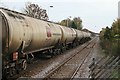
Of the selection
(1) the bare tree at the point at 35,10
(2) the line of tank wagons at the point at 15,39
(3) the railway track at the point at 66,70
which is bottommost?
(3) the railway track at the point at 66,70

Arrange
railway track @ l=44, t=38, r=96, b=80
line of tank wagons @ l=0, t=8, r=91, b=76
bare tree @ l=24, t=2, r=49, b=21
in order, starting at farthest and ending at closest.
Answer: bare tree @ l=24, t=2, r=49, b=21, railway track @ l=44, t=38, r=96, b=80, line of tank wagons @ l=0, t=8, r=91, b=76

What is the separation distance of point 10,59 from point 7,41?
4.93ft

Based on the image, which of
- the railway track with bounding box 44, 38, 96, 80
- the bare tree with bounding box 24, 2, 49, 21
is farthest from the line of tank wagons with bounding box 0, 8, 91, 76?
the bare tree with bounding box 24, 2, 49, 21

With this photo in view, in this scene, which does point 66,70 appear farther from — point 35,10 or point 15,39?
point 35,10

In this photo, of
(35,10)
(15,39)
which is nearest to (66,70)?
(15,39)

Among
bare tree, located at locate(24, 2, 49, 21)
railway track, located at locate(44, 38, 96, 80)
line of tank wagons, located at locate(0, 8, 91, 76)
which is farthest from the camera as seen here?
bare tree, located at locate(24, 2, 49, 21)

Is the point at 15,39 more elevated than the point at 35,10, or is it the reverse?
the point at 35,10

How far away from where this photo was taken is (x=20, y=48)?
1429 cm

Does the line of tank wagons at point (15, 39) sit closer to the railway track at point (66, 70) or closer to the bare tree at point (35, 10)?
the railway track at point (66, 70)

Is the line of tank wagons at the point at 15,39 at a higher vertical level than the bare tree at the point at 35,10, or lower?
lower

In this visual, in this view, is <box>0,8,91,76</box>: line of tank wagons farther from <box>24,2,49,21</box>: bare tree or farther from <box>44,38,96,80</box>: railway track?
<box>24,2,49,21</box>: bare tree

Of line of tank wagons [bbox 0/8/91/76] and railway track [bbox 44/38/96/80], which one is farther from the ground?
line of tank wagons [bbox 0/8/91/76]

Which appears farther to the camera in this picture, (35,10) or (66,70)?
(35,10)

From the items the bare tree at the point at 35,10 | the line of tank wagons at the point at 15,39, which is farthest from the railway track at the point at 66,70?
the bare tree at the point at 35,10
